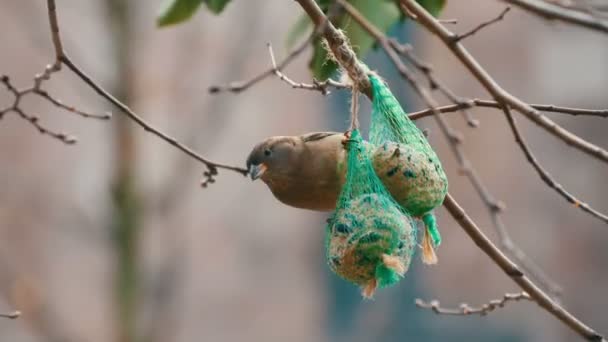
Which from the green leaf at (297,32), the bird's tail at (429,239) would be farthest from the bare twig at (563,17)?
the green leaf at (297,32)

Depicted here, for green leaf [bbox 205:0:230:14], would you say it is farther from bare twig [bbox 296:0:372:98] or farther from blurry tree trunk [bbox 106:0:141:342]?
blurry tree trunk [bbox 106:0:141:342]

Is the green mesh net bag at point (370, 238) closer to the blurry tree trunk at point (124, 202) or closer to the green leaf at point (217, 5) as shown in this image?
the green leaf at point (217, 5)

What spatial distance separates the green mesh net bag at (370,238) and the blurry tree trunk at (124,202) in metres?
3.09

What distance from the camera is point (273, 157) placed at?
1973 millimetres

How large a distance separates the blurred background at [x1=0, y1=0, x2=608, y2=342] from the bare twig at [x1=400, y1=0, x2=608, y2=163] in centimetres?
334

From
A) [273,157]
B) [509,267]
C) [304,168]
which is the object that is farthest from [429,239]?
[273,157]

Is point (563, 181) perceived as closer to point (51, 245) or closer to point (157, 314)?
point (157, 314)

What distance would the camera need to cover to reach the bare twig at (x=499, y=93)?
4.36ft

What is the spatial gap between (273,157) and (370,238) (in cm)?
43

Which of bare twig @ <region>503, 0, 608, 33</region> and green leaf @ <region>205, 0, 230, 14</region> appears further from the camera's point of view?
green leaf @ <region>205, 0, 230, 14</region>

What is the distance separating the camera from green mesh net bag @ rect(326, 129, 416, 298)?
1.58 metres

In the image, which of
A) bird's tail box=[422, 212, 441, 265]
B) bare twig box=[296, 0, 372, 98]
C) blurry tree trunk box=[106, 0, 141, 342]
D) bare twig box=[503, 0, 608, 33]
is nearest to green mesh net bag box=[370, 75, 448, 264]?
bird's tail box=[422, 212, 441, 265]

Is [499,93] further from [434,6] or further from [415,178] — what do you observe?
[434,6]

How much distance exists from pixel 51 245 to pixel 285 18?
62.3 inches
